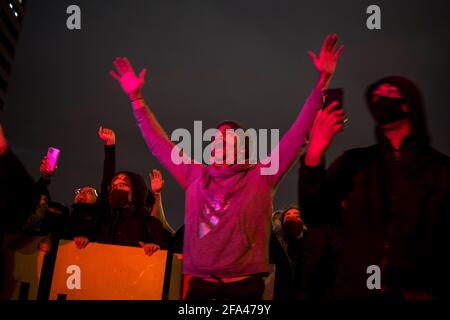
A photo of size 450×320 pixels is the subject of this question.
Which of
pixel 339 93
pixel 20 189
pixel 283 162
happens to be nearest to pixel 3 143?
pixel 20 189

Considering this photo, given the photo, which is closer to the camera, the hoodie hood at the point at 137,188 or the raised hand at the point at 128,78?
the raised hand at the point at 128,78

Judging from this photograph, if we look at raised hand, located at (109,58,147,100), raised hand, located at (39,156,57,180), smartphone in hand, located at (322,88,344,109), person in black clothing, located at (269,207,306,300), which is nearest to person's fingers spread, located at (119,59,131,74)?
raised hand, located at (109,58,147,100)

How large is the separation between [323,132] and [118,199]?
112 inches

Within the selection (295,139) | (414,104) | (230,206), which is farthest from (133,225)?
(414,104)

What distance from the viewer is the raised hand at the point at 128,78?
11.7ft

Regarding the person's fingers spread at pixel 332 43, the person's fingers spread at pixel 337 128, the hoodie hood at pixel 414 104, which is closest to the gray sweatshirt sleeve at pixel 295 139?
the person's fingers spread at pixel 332 43

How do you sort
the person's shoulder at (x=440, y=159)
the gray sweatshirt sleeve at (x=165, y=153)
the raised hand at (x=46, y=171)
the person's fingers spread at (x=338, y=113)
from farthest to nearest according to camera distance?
the raised hand at (x=46, y=171) < the gray sweatshirt sleeve at (x=165, y=153) < the person's fingers spread at (x=338, y=113) < the person's shoulder at (x=440, y=159)

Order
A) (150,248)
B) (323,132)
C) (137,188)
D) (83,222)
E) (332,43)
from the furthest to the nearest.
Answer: (137,188) < (83,222) < (150,248) < (332,43) < (323,132)

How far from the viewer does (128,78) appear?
3.62m

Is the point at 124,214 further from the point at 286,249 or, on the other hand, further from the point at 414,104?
the point at 414,104

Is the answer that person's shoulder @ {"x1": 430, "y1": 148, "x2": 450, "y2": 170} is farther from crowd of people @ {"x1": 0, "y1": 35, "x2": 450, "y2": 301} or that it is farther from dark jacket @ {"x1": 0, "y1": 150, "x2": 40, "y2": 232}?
dark jacket @ {"x1": 0, "y1": 150, "x2": 40, "y2": 232}

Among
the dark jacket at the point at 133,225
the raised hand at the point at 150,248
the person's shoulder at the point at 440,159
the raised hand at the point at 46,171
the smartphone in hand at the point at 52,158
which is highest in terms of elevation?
the smartphone in hand at the point at 52,158

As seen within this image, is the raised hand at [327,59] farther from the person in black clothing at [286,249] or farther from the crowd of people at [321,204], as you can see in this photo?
the person in black clothing at [286,249]
